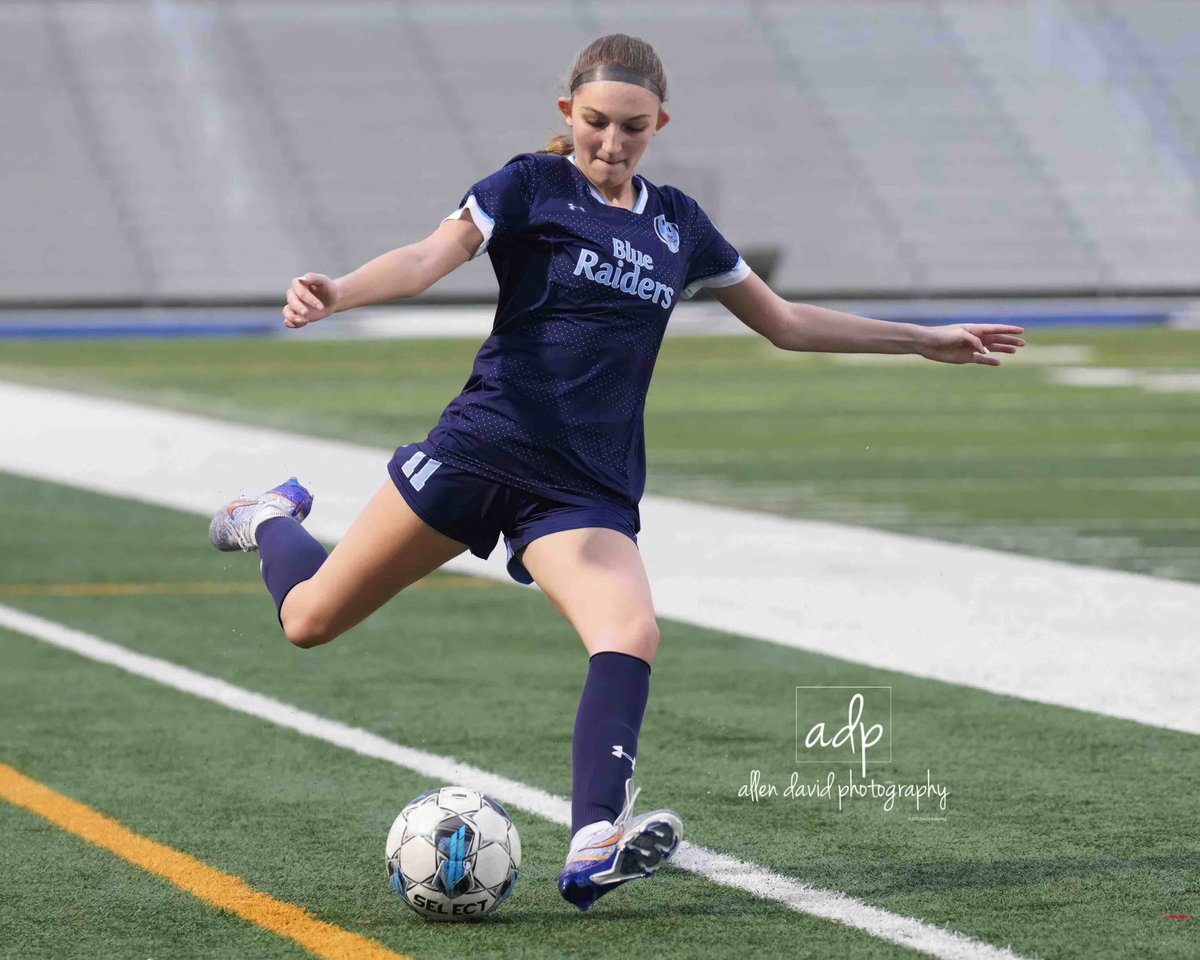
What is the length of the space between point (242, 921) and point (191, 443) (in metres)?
11.5

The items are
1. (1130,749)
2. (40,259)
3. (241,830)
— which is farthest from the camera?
(40,259)

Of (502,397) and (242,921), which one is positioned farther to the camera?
(502,397)

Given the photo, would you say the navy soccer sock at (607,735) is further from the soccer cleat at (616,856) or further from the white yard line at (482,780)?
the white yard line at (482,780)

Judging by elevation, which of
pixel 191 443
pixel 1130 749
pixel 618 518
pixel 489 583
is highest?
pixel 618 518

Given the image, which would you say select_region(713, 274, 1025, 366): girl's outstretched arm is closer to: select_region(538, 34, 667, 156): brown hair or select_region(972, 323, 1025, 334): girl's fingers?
select_region(972, 323, 1025, 334): girl's fingers

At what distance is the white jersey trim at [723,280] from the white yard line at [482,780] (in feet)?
4.40

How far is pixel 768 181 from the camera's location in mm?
37281

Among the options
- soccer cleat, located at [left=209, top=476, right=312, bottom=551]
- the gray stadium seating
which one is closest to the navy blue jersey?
soccer cleat, located at [left=209, top=476, right=312, bottom=551]

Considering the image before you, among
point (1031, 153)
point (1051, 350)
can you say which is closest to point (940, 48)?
point (1031, 153)

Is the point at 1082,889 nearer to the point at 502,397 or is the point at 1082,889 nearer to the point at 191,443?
the point at 502,397

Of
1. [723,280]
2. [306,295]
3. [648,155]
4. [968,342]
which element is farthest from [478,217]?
[648,155]

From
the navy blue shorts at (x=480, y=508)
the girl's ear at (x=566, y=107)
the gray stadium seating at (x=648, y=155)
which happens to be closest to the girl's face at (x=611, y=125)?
the girl's ear at (x=566, y=107)

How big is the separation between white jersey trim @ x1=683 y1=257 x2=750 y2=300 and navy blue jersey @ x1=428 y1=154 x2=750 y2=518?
0.26 meters

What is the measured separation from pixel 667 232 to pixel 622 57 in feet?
1.41
